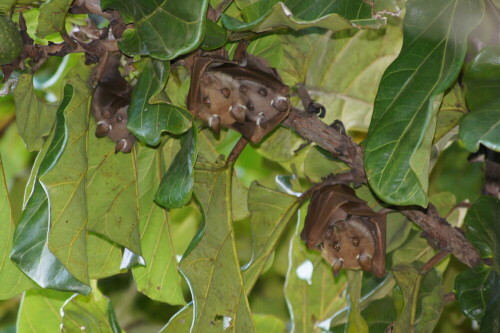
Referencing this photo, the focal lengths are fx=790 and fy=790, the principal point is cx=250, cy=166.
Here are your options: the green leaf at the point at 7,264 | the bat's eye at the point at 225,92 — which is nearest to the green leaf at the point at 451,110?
the bat's eye at the point at 225,92

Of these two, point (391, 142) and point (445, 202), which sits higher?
point (391, 142)

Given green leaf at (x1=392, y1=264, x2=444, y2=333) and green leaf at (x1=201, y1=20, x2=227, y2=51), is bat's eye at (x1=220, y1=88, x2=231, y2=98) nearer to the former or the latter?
green leaf at (x1=201, y1=20, x2=227, y2=51)

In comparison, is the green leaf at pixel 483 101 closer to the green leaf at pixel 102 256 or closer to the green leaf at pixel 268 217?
the green leaf at pixel 268 217

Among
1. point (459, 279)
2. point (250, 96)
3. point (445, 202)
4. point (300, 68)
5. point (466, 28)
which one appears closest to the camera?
point (466, 28)

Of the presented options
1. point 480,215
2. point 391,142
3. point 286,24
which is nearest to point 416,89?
point 391,142

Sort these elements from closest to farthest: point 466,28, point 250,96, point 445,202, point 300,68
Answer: point 466,28, point 250,96, point 300,68, point 445,202

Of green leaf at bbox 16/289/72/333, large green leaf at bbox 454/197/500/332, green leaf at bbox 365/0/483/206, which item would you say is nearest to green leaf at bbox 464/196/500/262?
large green leaf at bbox 454/197/500/332

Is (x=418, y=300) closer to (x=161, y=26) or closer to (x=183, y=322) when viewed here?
(x=183, y=322)

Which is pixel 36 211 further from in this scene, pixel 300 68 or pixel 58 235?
pixel 300 68
